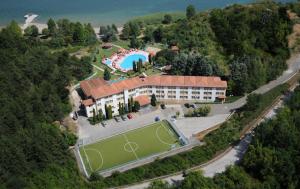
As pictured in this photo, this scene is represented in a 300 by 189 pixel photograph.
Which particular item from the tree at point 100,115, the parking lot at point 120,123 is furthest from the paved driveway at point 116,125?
the tree at point 100,115

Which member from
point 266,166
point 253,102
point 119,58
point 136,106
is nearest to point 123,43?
point 119,58

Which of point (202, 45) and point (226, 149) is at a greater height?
point (202, 45)

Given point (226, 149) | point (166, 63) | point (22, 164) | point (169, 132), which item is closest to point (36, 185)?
point (22, 164)

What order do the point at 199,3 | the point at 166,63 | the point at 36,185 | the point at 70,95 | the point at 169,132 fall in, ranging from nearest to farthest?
the point at 36,185, the point at 169,132, the point at 70,95, the point at 166,63, the point at 199,3

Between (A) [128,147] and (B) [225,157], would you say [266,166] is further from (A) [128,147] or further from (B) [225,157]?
(A) [128,147]

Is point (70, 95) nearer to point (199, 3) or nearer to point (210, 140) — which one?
point (210, 140)

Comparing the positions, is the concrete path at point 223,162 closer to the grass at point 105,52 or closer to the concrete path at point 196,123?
the concrete path at point 196,123

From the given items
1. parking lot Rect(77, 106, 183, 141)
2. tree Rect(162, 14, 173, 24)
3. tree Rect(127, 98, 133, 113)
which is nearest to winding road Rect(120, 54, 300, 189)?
parking lot Rect(77, 106, 183, 141)
